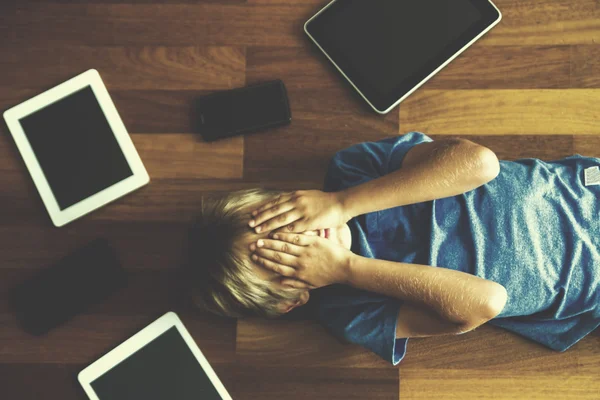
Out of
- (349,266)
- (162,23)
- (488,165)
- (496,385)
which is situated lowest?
(496,385)

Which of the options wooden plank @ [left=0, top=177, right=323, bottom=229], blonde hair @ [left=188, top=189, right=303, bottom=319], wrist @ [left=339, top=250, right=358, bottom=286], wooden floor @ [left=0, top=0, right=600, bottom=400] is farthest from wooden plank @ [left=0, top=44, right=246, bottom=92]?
wrist @ [left=339, top=250, right=358, bottom=286]

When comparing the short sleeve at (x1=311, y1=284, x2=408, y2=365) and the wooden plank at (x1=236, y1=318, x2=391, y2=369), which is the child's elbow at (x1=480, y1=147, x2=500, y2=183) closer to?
the short sleeve at (x1=311, y1=284, x2=408, y2=365)

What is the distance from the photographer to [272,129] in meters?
0.95

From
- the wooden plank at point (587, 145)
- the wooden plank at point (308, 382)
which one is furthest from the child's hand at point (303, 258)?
the wooden plank at point (587, 145)

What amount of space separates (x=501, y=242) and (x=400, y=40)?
38 centimetres

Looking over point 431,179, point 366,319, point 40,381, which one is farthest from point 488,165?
point 40,381

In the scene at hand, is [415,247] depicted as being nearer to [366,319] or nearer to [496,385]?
[366,319]

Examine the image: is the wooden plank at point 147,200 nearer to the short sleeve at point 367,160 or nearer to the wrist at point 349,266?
the short sleeve at point 367,160

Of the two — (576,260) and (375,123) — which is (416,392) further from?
(375,123)

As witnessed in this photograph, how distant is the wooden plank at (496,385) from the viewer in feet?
2.96

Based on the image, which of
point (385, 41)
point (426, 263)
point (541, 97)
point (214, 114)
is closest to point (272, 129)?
point (214, 114)

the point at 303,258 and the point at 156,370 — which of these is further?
the point at 156,370

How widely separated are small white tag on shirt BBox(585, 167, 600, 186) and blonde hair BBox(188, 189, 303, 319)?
47 cm

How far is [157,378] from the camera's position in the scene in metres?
0.90
